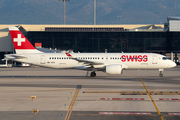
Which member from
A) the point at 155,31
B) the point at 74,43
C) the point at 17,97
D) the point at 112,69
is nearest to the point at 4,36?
the point at 74,43

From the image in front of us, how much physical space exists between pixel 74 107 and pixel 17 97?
7.01 meters

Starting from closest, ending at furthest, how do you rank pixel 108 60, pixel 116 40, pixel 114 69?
pixel 114 69, pixel 108 60, pixel 116 40

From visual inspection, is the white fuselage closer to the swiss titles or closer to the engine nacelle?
the swiss titles

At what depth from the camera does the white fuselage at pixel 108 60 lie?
44688 millimetres

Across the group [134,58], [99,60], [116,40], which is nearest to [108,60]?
[99,60]

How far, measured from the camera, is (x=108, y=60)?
4522 centimetres

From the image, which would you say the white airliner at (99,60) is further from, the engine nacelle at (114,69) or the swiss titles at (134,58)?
the engine nacelle at (114,69)

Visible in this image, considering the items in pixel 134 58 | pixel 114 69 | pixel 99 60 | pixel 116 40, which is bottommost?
pixel 114 69

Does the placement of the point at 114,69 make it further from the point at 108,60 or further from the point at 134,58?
the point at 134,58

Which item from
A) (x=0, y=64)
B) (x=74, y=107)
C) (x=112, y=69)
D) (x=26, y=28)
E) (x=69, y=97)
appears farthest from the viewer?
(x=26, y=28)

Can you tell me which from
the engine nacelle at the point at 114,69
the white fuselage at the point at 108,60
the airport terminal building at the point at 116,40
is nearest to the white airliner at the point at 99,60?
the white fuselage at the point at 108,60

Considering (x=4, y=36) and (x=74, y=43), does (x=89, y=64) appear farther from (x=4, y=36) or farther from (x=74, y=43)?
(x=4, y=36)

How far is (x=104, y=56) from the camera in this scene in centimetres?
4550

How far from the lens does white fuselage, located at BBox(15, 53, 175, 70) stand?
147 feet
